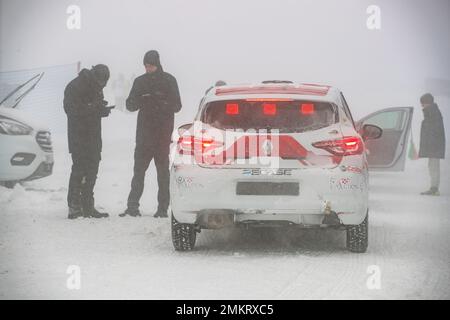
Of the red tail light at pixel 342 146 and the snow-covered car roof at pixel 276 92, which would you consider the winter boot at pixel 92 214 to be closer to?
the snow-covered car roof at pixel 276 92

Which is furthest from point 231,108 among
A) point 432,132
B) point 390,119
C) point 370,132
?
point 390,119

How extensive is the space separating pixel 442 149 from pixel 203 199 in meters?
8.61

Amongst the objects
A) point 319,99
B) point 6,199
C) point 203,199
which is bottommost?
point 6,199

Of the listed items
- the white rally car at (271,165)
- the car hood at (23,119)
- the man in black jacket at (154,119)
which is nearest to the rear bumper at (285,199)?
the white rally car at (271,165)

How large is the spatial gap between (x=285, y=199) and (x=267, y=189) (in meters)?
0.16

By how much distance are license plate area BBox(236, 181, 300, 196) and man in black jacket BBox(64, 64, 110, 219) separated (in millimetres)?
3676

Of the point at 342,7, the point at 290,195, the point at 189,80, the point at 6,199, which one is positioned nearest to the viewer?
the point at 290,195

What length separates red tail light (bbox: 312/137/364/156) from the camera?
7684 millimetres

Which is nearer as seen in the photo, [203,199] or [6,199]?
[203,199]

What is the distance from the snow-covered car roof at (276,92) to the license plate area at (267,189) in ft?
2.45

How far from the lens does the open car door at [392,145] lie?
636 inches
